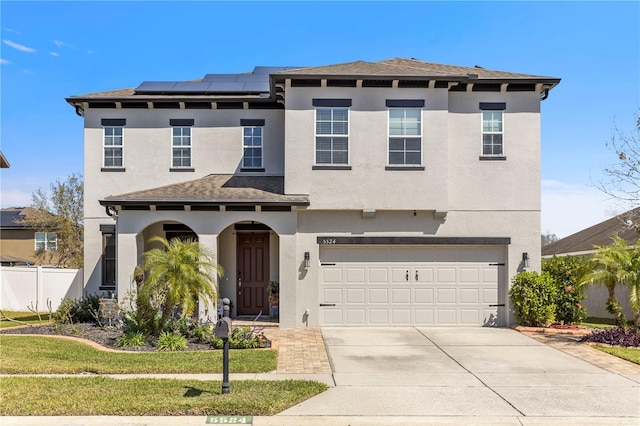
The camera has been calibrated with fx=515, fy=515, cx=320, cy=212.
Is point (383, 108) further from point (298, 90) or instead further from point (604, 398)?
point (604, 398)

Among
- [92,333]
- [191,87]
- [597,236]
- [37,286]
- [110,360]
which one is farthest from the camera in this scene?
[597,236]

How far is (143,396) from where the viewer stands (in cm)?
740

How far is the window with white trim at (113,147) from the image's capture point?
16672 millimetres

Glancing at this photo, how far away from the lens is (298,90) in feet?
47.9

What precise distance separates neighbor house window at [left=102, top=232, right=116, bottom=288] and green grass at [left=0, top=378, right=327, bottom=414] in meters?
8.18

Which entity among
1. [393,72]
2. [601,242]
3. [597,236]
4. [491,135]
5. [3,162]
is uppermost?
[393,72]

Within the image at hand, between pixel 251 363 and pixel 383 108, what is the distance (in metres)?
8.29

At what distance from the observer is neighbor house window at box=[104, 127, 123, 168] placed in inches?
656

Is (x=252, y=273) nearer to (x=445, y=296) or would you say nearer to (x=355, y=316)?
(x=355, y=316)

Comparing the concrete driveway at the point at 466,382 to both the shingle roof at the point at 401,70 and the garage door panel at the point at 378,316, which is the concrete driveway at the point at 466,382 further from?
the shingle roof at the point at 401,70

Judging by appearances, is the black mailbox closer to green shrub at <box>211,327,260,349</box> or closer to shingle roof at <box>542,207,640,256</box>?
green shrub at <box>211,327,260,349</box>

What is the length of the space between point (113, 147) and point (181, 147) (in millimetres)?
2186

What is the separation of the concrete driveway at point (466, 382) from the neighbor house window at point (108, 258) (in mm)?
7829

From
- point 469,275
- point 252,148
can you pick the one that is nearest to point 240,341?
point 469,275
